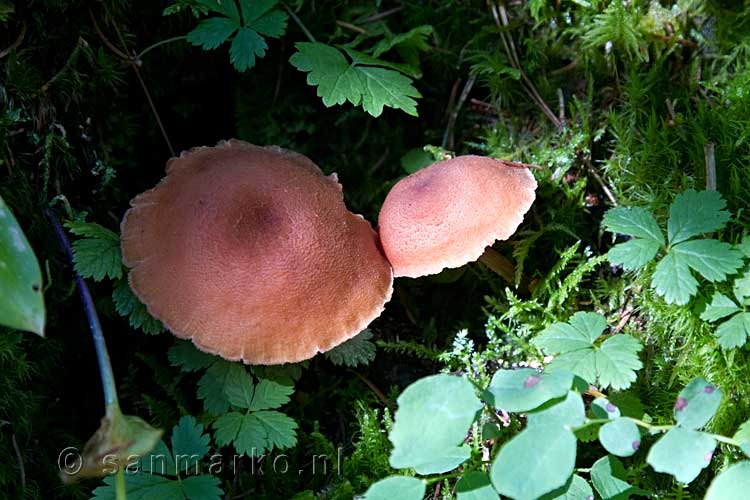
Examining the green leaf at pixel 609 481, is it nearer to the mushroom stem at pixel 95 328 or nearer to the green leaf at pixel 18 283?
the mushroom stem at pixel 95 328

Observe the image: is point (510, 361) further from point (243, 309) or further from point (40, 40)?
point (40, 40)

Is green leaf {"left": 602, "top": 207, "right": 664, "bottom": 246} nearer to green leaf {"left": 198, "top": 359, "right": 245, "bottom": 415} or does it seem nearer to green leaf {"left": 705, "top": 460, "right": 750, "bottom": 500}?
green leaf {"left": 705, "top": 460, "right": 750, "bottom": 500}

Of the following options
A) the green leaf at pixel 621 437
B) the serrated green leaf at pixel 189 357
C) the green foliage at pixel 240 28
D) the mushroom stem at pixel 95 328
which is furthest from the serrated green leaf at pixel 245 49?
the green leaf at pixel 621 437

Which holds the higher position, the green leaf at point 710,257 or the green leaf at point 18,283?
the green leaf at point 18,283

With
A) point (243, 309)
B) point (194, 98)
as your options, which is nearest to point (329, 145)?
point (194, 98)

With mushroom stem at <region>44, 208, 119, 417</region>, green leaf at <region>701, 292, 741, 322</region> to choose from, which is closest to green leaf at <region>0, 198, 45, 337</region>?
mushroom stem at <region>44, 208, 119, 417</region>

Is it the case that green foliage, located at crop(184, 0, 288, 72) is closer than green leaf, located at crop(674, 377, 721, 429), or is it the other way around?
green leaf, located at crop(674, 377, 721, 429)
